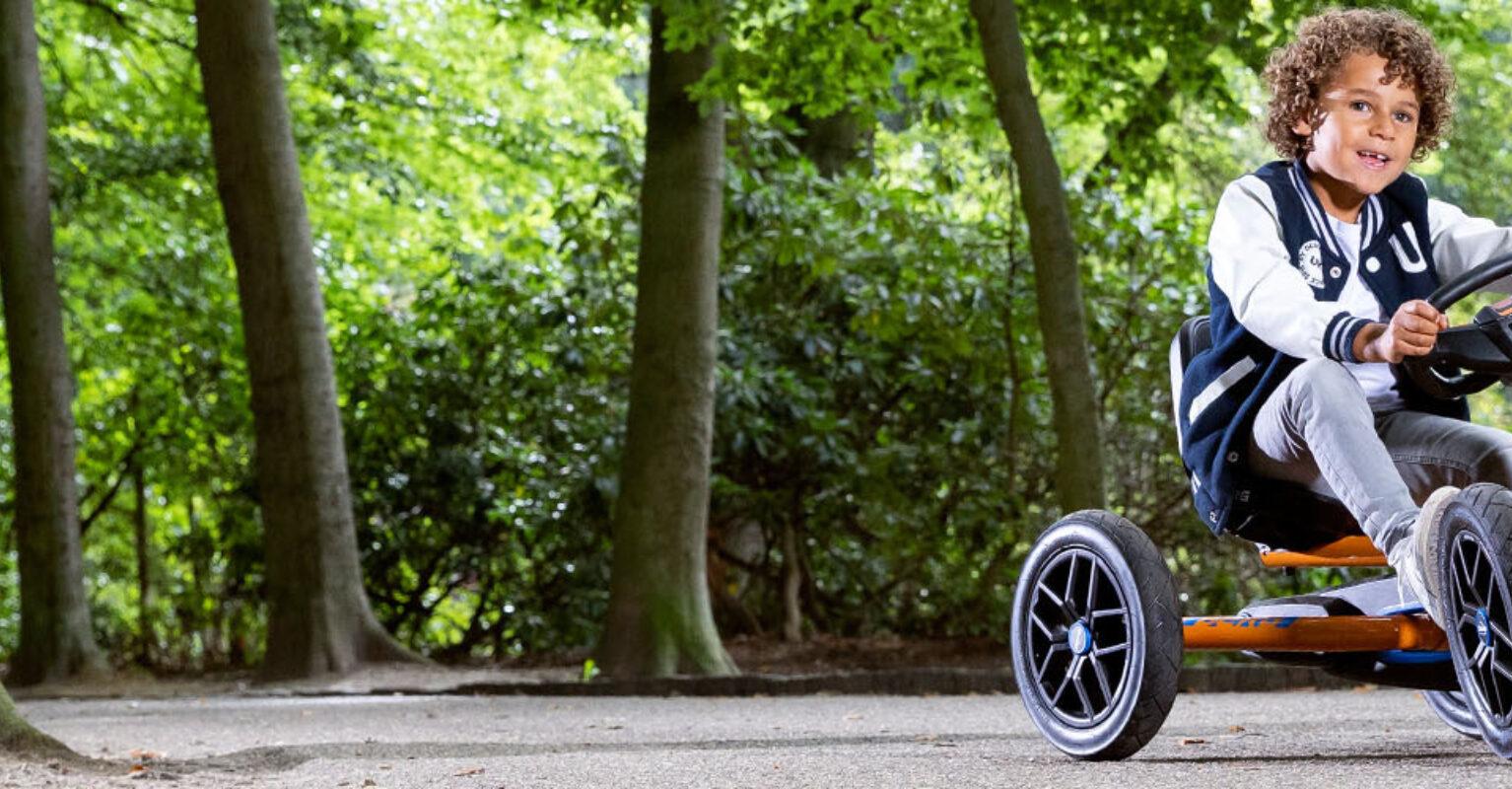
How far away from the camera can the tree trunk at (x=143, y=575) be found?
54.2 ft

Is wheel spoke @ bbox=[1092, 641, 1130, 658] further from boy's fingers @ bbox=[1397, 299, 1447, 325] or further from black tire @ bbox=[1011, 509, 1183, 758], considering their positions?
boy's fingers @ bbox=[1397, 299, 1447, 325]

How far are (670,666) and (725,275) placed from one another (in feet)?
12.4

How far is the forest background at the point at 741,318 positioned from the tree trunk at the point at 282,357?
1.97 meters

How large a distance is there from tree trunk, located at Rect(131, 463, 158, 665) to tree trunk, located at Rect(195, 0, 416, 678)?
518cm

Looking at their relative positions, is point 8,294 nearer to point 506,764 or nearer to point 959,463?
point 959,463

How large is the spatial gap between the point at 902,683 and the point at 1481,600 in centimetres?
633

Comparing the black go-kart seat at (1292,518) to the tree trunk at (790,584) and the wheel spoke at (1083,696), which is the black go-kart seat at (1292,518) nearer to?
the wheel spoke at (1083,696)

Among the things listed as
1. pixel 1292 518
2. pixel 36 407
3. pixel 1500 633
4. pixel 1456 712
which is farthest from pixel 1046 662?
pixel 36 407

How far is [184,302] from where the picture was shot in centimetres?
1689

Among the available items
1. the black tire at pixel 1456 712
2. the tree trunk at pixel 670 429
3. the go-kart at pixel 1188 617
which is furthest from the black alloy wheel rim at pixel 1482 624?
the tree trunk at pixel 670 429

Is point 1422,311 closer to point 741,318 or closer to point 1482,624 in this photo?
point 1482,624

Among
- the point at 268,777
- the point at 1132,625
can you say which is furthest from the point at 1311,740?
the point at 268,777

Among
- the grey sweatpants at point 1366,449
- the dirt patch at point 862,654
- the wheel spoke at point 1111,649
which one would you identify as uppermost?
the grey sweatpants at point 1366,449

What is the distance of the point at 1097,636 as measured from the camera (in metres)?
4.77
